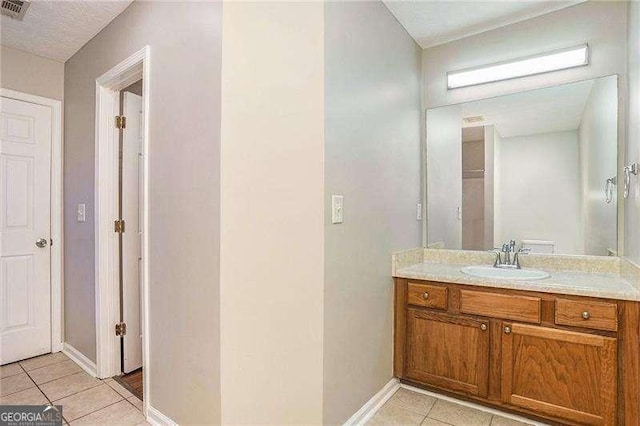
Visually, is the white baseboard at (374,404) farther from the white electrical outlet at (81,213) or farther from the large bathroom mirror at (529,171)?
the white electrical outlet at (81,213)

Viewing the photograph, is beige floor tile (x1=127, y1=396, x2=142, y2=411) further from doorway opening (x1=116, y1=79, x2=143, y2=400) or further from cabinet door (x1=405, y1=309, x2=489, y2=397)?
cabinet door (x1=405, y1=309, x2=489, y2=397)

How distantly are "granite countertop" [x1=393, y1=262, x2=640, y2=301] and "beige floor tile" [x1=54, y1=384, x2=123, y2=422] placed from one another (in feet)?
6.56

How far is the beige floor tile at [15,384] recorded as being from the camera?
2.17 m

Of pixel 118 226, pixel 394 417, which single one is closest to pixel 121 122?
pixel 118 226

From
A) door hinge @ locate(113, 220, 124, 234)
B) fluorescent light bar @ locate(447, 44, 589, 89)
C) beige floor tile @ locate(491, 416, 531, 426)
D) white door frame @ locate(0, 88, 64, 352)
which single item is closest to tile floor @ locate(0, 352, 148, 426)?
white door frame @ locate(0, 88, 64, 352)

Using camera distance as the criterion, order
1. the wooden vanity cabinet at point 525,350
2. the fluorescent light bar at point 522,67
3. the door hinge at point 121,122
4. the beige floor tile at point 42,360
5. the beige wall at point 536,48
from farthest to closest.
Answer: the beige floor tile at point 42,360
the door hinge at point 121,122
the fluorescent light bar at point 522,67
the beige wall at point 536,48
the wooden vanity cabinet at point 525,350

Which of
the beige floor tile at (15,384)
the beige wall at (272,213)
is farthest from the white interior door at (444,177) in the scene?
the beige floor tile at (15,384)

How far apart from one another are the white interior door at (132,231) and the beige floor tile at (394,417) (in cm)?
177

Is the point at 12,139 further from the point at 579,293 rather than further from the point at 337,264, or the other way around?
the point at 579,293

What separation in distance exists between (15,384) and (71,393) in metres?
0.47

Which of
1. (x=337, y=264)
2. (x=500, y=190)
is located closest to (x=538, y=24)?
(x=500, y=190)

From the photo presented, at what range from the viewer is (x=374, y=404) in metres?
2.00

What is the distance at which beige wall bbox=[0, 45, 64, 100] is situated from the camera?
2596 mm

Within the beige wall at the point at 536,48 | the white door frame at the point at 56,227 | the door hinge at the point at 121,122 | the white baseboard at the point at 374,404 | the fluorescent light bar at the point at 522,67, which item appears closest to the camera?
the white baseboard at the point at 374,404
